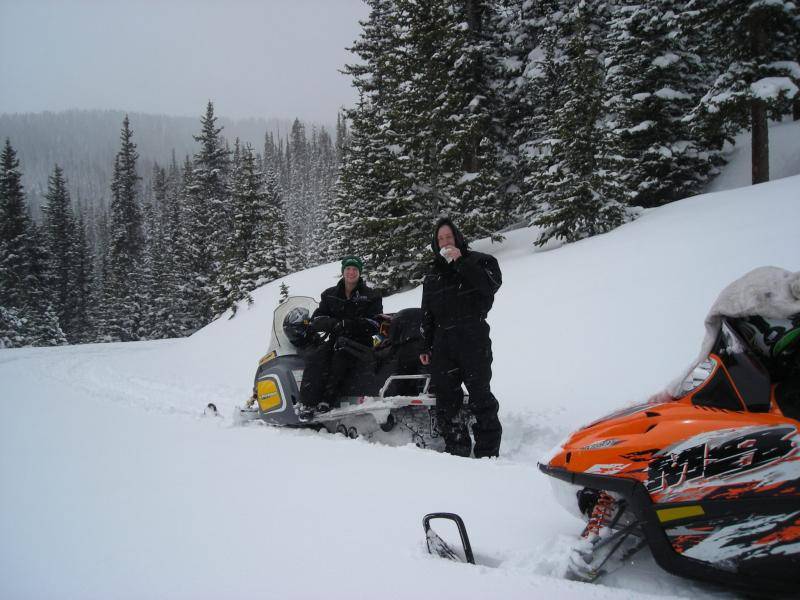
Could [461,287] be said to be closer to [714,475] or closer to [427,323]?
[427,323]

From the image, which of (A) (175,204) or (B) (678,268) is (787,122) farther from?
(A) (175,204)

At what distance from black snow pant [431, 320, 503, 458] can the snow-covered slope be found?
0.33 m

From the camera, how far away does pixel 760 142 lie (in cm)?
1116

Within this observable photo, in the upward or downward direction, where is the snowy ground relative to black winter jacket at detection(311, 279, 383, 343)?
downward

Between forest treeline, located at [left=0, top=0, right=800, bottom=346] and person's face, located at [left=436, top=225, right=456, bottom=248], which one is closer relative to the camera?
person's face, located at [left=436, top=225, right=456, bottom=248]

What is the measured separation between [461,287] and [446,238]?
16.5 inches

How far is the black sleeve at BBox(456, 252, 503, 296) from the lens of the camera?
147 inches

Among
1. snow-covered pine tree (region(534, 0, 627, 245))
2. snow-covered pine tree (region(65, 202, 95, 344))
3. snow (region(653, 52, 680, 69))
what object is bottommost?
snow-covered pine tree (region(65, 202, 95, 344))

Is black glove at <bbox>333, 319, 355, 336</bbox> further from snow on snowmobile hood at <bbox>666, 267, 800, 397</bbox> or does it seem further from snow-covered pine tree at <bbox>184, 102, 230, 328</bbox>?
snow-covered pine tree at <bbox>184, 102, 230, 328</bbox>

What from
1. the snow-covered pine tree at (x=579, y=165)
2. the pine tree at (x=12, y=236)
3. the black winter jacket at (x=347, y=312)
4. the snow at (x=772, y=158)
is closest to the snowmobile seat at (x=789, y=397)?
the black winter jacket at (x=347, y=312)

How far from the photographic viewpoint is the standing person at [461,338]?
375 cm

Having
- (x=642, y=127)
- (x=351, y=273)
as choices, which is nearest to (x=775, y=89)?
(x=642, y=127)

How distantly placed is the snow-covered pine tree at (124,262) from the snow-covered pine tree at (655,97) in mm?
35493

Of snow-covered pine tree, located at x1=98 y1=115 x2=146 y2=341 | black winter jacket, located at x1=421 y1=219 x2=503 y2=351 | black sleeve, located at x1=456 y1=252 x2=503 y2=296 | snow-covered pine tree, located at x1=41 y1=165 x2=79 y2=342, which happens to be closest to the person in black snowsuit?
black winter jacket, located at x1=421 y1=219 x2=503 y2=351
